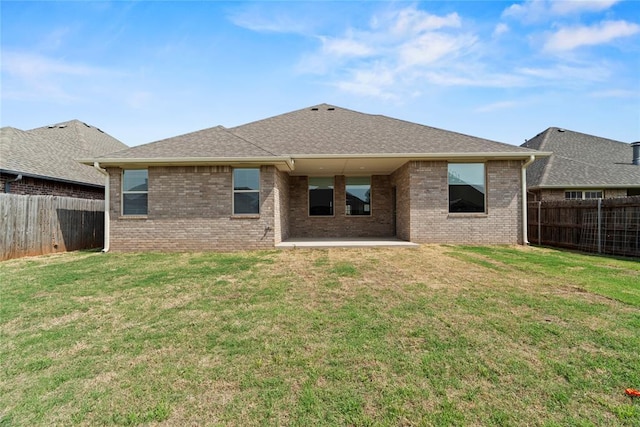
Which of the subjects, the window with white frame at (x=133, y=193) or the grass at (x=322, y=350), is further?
the window with white frame at (x=133, y=193)

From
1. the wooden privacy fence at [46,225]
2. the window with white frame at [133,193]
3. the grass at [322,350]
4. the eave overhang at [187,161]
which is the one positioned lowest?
the grass at [322,350]

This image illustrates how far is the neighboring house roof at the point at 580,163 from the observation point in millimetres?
14242

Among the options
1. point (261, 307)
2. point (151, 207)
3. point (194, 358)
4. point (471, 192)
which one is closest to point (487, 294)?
point (261, 307)

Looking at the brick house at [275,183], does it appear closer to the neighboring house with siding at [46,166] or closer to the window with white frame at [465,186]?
the window with white frame at [465,186]

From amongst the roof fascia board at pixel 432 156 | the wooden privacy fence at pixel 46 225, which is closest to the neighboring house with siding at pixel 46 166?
the wooden privacy fence at pixel 46 225

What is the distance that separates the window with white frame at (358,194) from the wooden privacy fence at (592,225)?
268 inches

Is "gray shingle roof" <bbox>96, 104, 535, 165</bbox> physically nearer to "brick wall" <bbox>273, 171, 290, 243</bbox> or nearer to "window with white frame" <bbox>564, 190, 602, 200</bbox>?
"brick wall" <bbox>273, 171, 290, 243</bbox>

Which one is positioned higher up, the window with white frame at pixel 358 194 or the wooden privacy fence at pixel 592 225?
the window with white frame at pixel 358 194

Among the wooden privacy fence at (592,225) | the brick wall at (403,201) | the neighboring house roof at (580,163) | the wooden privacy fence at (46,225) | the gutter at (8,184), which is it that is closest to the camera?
the wooden privacy fence at (592,225)

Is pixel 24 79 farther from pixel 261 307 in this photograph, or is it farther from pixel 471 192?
pixel 471 192

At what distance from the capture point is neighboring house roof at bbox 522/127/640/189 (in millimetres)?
14242

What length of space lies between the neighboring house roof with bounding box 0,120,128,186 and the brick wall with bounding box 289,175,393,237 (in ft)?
27.4

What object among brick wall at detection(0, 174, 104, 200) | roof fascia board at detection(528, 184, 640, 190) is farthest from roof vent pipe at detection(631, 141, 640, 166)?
brick wall at detection(0, 174, 104, 200)

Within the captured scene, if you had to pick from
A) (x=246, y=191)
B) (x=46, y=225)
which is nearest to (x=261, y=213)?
(x=246, y=191)
